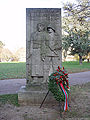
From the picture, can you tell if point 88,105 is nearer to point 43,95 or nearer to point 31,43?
point 43,95

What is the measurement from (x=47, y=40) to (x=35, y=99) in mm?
2268

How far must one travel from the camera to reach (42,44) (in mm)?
5410

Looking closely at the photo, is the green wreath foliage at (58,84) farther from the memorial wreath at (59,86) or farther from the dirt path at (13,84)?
the dirt path at (13,84)

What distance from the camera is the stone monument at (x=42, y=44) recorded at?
5367 mm

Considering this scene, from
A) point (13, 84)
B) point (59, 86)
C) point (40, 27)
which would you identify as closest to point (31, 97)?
point (59, 86)

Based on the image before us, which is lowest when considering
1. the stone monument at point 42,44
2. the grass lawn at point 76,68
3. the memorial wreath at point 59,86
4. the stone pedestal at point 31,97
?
the grass lawn at point 76,68

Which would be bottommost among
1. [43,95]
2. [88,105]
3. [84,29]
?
[88,105]

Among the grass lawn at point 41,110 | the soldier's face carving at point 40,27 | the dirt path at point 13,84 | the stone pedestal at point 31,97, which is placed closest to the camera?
the grass lawn at point 41,110

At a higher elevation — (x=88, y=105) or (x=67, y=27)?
(x=67, y=27)

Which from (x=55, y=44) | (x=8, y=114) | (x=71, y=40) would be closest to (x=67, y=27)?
(x=71, y=40)

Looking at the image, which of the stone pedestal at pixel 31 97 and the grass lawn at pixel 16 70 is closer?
the stone pedestal at pixel 31 97

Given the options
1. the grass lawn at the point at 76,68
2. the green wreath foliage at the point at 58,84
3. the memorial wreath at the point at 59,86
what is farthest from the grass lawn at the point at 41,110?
the grass lawn at the point at 76,68

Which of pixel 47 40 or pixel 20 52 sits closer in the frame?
pixel 47 40

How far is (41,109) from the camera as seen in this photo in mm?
4680
